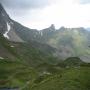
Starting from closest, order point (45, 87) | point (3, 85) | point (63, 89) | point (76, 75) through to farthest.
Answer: point (63, 89)
point (45, 87)
point (76, 75)
point (3, 85)

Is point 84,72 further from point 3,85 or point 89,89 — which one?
point 3,85

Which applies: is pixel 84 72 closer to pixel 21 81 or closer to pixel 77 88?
pixel 77 88

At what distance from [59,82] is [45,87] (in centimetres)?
310

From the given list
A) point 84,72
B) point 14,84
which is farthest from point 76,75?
point 14,84

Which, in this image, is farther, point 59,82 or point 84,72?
point 84,72

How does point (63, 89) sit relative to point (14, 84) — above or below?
below

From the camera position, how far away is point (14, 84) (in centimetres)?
19088

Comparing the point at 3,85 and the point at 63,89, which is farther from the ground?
the point at 3,85

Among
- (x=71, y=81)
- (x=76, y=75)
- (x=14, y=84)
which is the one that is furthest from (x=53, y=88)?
Result: (x=14, y=84)

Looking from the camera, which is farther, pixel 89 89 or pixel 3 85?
pixel 3 85

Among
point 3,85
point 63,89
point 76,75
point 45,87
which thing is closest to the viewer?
point 63,89

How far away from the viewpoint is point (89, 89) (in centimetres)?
4972

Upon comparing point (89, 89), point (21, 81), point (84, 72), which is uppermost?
point (21, 81)

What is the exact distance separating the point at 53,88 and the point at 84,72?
14.9 m
